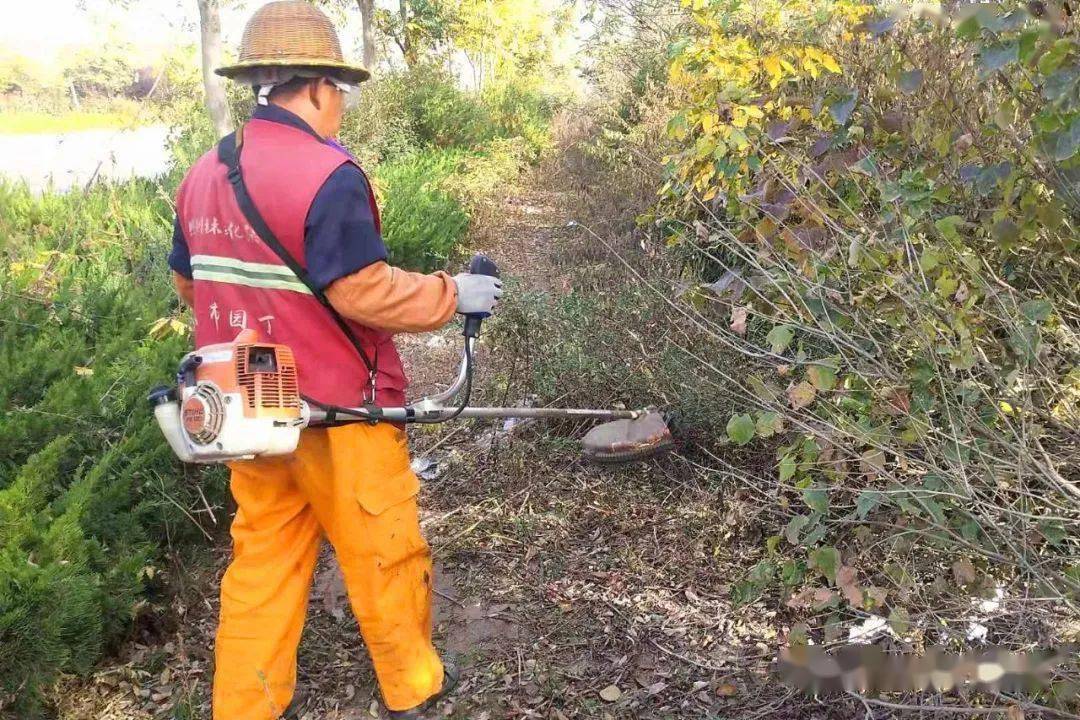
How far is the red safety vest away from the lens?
7.49ft

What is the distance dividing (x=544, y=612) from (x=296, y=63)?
2143mm

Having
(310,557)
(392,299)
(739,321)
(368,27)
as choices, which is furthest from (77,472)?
(368,27)

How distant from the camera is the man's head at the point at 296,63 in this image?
2.37m

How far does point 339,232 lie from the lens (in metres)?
2.25

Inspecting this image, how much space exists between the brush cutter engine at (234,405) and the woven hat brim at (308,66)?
797 mm

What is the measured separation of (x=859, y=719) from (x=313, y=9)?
8.60ft

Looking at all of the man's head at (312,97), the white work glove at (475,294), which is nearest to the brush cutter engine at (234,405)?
the white work glove at (475,294)

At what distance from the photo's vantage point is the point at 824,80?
342cm

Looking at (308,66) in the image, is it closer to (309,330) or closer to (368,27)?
(309,330)

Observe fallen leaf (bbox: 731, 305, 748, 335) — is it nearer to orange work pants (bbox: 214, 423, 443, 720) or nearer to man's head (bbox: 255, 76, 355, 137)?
orange work pants (bbox: 214, 423, 443, 720)

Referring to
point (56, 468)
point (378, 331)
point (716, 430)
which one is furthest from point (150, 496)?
point (716, 430)

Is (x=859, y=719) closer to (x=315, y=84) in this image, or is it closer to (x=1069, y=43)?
(x=1069, y=43)

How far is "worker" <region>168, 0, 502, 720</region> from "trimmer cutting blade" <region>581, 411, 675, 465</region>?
126 cm

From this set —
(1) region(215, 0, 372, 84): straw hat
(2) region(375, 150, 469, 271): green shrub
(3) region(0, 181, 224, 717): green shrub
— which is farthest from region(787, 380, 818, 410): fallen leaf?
(2) region(375, 150, 469, 271): green shrub
